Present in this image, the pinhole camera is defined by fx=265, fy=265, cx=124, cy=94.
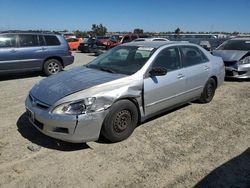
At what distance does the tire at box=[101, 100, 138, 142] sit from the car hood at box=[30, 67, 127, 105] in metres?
0.48

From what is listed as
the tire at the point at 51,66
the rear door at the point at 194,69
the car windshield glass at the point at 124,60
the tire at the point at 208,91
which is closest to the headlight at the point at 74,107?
the car windshield glass at the point at 124,60

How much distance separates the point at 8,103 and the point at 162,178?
4.56 metres

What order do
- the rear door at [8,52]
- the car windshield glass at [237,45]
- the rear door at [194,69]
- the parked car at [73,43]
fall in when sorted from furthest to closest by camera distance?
the parked car at [73,43] < the car windshield glass at [237,45] < the rear door at [8,52] < the rear door at [194,69]

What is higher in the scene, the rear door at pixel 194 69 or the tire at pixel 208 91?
the rear door at pixel 194 69

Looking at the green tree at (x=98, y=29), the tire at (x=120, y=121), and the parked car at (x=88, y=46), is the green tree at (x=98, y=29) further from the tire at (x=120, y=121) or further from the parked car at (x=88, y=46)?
the tire at (x=120, y=121)

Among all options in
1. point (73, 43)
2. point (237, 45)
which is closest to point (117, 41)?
point (73, 43)

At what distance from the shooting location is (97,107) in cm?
380

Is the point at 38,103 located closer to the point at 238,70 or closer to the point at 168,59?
the point at 168,59

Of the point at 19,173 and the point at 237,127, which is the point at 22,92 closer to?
the point at 19,173

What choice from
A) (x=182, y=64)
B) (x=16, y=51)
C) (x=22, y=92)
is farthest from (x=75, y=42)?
(x=182, y=64)

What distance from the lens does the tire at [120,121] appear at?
398 centimetres

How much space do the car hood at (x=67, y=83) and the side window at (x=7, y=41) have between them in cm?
510

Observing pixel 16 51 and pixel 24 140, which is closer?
pixel 24 140

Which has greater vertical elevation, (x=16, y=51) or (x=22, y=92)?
(x=16, y=51)
